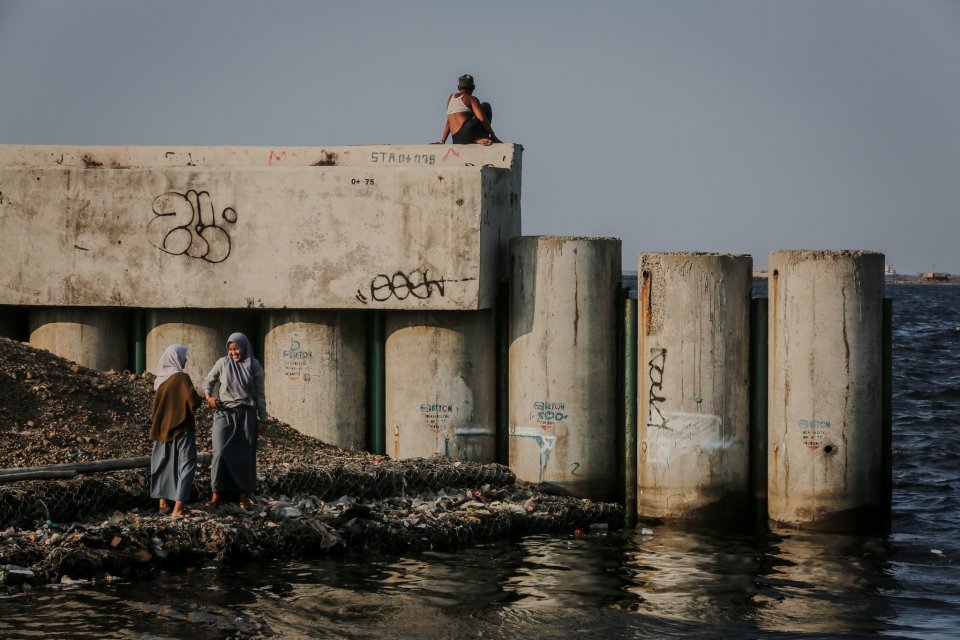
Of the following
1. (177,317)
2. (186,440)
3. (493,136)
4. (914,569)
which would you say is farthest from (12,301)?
(914,569)

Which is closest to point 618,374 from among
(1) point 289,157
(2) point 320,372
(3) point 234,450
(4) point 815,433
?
(4) point 815,433

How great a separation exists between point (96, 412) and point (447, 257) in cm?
366

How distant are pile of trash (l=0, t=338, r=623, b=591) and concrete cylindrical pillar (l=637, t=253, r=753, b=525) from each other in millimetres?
794

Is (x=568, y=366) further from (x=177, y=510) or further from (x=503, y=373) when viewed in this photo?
(x=177, y=510)

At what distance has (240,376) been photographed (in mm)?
11352

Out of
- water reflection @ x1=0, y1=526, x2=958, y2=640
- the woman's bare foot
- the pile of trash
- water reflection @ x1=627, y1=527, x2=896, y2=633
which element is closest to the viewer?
water reflection @ x1=0, y1=526, x2=958, y2=640

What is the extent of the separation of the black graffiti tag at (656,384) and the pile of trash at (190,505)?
3.19ft

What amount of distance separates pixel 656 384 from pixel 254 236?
423cm

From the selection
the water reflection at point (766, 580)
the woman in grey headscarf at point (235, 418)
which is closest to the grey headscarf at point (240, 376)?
the woman in grey headscarf at point (235, 418)

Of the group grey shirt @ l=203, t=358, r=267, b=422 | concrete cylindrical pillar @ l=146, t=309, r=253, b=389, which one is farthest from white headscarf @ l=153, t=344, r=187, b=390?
concrete cylindrical pillar @ l=146, t=309, r=253, b=389

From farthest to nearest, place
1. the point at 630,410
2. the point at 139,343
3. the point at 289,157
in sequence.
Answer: the point at 289,157, the point at 139,343, the point at 630,410

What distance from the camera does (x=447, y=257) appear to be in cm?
1297

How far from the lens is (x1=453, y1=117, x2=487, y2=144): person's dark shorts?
46.5 ft

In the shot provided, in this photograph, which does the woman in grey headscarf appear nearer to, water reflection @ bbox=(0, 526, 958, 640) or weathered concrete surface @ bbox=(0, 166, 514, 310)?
water reflection @ bbox=(0, 526, 958, 640)
